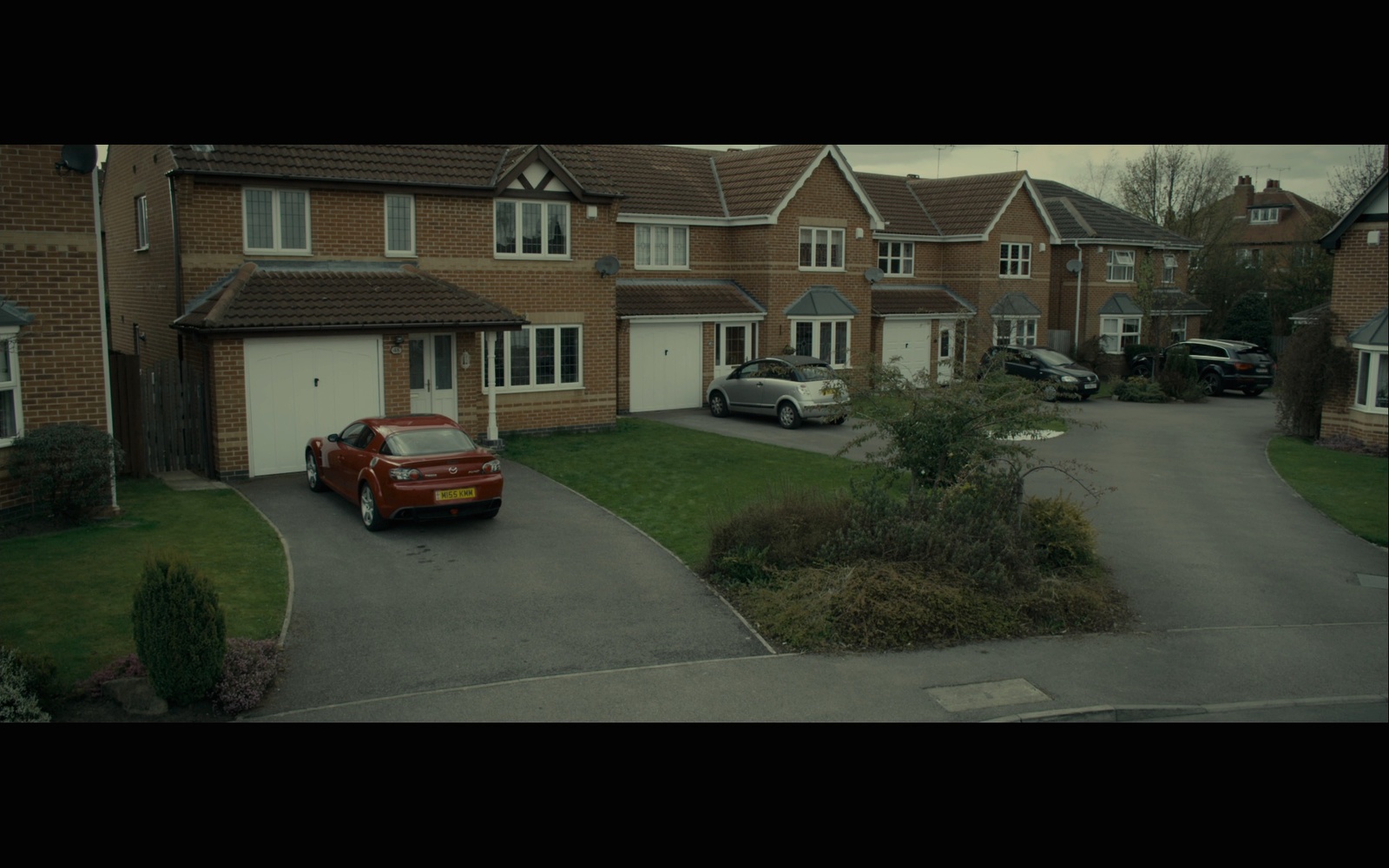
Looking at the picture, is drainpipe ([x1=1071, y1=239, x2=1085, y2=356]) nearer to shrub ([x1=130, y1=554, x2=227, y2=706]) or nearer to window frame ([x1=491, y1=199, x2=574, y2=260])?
window frame ([x1=491, y1=199, x2=574, y2=260])

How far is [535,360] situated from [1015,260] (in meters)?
21.7

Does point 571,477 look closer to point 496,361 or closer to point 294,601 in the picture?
point 496,361

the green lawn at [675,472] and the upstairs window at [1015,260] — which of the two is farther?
the upstairs window at [1015,260]

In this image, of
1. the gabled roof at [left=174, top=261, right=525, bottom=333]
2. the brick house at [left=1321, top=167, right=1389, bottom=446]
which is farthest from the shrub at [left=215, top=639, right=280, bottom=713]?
the brick house at [left=1321, top=167, right=1389, bottom=446]

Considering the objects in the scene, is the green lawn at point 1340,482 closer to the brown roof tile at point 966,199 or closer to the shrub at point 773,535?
the shrub at point 773,535

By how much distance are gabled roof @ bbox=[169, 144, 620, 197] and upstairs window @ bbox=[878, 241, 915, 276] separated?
15.2m

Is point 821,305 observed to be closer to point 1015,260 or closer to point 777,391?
point 777,391

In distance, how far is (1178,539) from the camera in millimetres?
13914

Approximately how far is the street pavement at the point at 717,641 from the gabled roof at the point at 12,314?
12.5 ft

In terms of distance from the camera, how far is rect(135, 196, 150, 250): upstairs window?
793 inches

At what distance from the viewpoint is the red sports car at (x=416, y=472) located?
13.6 m

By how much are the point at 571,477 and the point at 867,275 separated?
16.3 metres

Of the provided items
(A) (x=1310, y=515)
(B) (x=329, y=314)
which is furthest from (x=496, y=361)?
(A) (x=1310, y=515)

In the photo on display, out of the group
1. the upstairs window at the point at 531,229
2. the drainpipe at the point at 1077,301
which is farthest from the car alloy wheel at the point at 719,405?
the drainpipe at the point at 1077,301
